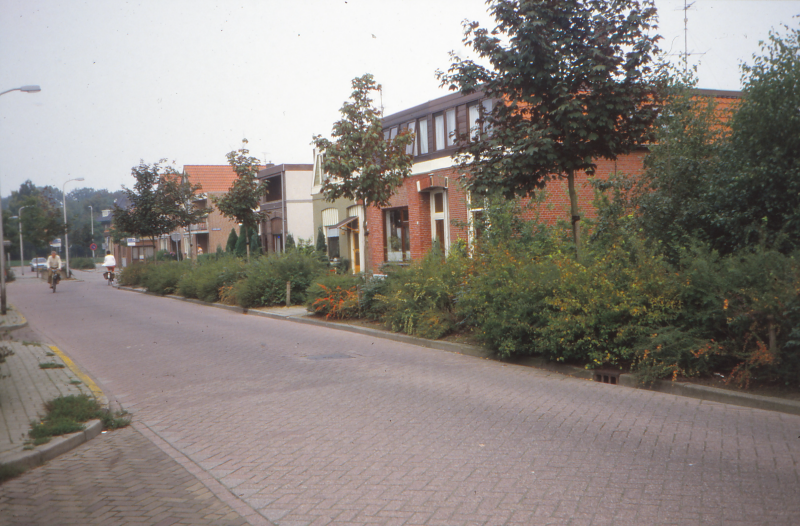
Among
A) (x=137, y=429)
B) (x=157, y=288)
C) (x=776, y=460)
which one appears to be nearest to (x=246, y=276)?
(x=157, y=288)

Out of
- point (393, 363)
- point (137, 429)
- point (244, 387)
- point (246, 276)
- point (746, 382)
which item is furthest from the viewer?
point (246, 276)

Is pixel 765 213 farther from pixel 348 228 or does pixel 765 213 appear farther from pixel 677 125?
pixel 348 228

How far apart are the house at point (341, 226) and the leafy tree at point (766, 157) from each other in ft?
75.9

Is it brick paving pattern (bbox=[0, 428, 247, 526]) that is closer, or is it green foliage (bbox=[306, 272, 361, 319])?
brick paving pattern (bbox=[0, 428, 247, 526])

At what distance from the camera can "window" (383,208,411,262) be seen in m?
29.3

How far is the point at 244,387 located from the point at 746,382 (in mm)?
6093

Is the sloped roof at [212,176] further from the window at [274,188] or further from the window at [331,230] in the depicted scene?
the window at [331,230]

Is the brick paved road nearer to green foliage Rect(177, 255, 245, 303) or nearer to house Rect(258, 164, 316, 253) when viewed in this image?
green foliage Rect(177, 255, 245, 303)

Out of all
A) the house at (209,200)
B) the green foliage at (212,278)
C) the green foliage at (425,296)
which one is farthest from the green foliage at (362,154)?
the house at (209,200)

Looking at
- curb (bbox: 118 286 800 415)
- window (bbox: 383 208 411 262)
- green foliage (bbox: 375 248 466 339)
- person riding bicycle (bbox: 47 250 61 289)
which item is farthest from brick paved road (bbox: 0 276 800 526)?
person riding bicycle (bbox: 47 250 61 289)

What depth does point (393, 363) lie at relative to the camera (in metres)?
10.6

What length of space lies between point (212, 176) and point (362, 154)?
43125mm

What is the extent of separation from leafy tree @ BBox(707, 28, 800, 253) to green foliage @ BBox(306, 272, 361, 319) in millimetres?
8846

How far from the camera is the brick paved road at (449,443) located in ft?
14.6
